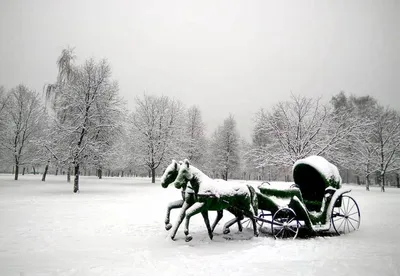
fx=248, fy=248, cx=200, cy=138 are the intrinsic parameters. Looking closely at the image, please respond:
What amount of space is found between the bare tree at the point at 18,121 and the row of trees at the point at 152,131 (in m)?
0.10

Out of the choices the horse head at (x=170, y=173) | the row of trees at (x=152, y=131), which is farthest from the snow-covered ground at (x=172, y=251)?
the row of trees at (x=152, y=131)

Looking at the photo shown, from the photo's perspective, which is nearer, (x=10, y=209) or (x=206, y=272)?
(x=206, y=272)

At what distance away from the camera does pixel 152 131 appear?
3391cm

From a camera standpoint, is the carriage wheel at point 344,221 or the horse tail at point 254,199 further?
the carriage wheel at point 344,221

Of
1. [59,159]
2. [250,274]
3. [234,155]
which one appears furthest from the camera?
[234,155]

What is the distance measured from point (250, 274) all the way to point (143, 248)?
9.29 ft

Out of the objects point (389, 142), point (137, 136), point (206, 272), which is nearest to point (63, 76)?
point (137, 136)

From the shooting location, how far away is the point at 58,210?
1165 cm

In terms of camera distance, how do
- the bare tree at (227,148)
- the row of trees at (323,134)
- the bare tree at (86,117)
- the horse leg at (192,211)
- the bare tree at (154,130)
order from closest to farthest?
the horse leg at (192,211) < the bare tree at (86,117) < the row of trees at (323,134) < the bare tree at (154,130) < the bare tree at (227,148)

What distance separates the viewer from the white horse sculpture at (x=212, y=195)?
22.0 feet

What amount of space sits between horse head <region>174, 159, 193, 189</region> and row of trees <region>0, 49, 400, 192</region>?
1467cm

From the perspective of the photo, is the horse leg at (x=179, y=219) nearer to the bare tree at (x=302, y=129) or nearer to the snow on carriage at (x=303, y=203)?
the snow on carriage at (x=303, y=203)

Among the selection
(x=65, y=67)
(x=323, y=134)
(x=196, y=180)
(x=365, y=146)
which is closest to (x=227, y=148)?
(x=365, y=146)

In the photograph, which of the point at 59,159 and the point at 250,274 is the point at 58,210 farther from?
the point at 250,274
